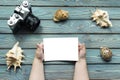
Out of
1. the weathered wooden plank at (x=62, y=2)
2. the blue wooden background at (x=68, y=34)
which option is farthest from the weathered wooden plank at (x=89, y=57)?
the weathered wooden plank at (x=62, y=2)

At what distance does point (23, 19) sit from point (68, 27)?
9.1 inches

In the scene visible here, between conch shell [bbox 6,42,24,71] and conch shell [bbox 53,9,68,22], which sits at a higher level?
conch shell [bbox 53,9,68,22]

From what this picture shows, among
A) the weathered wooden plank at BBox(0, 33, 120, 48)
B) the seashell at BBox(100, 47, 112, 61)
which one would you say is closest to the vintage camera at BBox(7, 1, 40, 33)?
the weathered wooden plank at BBox(0, 33, 120, 48)

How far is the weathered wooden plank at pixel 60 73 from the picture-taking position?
5.08ft

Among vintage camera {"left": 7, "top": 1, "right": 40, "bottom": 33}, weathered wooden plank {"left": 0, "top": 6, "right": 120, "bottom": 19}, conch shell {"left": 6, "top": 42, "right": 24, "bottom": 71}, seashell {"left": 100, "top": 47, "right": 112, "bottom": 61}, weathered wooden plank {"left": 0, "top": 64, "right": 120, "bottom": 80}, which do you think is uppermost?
weathered wooden plank {"left": 0, "top": 6, "right": 120, "bottom": 19}

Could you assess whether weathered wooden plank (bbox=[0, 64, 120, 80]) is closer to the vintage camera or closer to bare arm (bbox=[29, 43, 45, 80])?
bare arm (bbox=[29, 43, 45, 80])

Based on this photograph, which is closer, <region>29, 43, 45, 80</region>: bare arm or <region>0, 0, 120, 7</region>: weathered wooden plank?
<region>29, 43, 45, 80</region>: bare arm

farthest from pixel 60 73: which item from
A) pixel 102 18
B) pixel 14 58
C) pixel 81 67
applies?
pixel 102 18

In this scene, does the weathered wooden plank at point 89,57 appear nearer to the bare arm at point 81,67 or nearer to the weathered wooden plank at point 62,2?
the bare arm at point 81,67

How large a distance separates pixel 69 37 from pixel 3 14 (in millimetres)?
359

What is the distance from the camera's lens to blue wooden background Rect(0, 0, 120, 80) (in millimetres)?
1555

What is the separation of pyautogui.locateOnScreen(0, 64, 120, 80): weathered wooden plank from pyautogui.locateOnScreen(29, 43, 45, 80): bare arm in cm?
3

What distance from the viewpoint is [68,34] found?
160 centimetres

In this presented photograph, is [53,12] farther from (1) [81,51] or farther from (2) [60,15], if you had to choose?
(1) [81,51]
